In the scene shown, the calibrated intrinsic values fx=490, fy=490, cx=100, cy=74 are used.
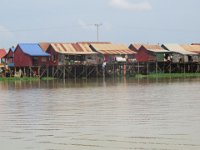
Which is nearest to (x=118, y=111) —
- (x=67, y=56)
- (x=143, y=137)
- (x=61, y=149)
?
(x=143, y=137)

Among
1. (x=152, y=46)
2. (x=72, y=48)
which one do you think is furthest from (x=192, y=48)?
(x=72, y=48)

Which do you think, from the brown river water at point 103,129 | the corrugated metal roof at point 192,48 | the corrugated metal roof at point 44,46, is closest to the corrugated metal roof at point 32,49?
the corrugated metal roof at point 44,46

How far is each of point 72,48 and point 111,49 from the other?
183 inches

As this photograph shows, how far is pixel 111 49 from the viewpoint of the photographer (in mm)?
54000

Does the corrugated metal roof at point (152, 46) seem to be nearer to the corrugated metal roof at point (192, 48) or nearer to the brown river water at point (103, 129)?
the corrugated metal roof at point (192, 48)

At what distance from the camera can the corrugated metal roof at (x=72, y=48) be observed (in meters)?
50.6

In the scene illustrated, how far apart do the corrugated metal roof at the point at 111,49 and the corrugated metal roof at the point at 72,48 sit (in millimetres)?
1031

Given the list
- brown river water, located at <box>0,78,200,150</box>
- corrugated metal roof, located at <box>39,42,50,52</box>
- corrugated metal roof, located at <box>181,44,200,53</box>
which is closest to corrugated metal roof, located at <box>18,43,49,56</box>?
corrugated metal roof, located at <box>39,42,50,52</box>

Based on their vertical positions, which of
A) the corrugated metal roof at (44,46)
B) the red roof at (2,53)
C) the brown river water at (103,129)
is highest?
the corrugated metal roof at (44,46)

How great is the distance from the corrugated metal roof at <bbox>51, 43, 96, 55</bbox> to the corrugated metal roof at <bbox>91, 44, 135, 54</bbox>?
3.38 ft

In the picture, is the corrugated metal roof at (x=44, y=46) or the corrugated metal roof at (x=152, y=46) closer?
the corrugated metal roof at (x=44, y=46)

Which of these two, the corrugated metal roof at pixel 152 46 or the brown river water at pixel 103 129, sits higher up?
the corrugated metal roof at pixel 152 46

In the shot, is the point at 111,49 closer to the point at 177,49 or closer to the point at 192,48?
the point at 177,49

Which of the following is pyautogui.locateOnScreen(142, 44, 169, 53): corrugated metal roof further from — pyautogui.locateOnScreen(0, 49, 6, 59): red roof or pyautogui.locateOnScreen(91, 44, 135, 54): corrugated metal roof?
pyautogui.locateOnScreen(0, 49, 6, 59): red roof
